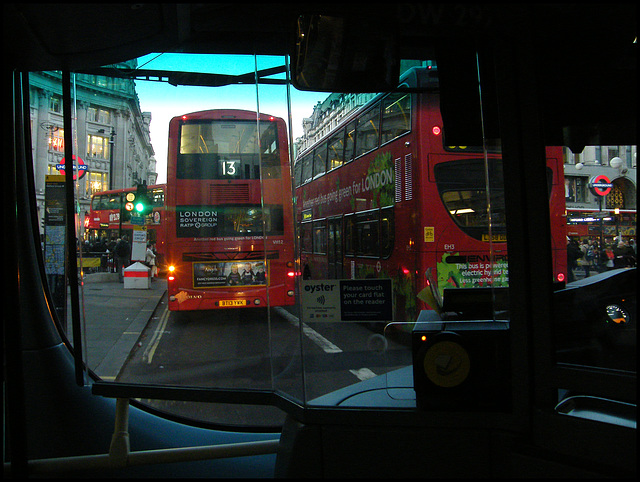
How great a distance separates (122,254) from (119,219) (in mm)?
186

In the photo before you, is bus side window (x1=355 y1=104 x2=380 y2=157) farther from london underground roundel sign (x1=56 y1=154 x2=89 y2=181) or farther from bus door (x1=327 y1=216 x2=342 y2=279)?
london underground roundel sign (x1=56 y1=154 x2=89 y2=181)

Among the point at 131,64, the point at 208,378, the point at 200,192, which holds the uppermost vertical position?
the point at 131,64

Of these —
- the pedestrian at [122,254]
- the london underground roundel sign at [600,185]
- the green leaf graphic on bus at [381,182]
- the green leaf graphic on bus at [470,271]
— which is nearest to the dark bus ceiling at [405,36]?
the london underground roundel sign at [600,185]

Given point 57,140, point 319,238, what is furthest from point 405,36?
point 57,140

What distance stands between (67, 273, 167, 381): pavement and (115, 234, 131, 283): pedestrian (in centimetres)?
3

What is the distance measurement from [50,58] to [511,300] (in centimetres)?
196

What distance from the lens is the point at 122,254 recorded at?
2.40 metres

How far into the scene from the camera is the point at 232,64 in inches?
79.0

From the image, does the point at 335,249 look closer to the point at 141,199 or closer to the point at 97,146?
the point at 141,199

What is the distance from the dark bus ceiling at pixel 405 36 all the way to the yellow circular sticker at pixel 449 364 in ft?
2.70

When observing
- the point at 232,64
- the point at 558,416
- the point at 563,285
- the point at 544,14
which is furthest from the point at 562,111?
the point at 232,64

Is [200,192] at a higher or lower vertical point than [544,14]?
lower

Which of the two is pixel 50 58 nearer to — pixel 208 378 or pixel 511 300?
pixel 208 378

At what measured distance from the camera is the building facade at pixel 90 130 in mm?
1966
